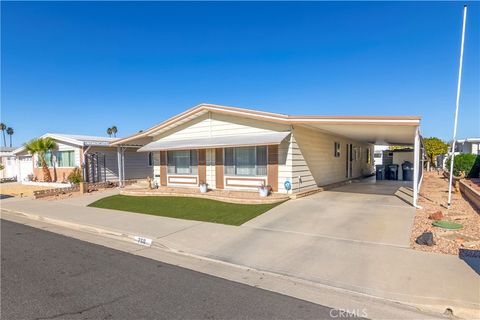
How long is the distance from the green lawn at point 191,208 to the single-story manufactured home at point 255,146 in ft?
6.31

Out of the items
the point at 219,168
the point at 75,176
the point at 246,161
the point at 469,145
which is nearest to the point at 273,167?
the point at 246,161

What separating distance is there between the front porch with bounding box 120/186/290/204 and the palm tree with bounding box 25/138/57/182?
9526mm

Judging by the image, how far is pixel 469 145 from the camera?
30.0 m

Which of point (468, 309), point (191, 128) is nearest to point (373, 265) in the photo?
point (468, 309)

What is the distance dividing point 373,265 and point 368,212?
409 centimetres

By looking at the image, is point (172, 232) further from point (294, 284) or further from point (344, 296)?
point (344, 296)

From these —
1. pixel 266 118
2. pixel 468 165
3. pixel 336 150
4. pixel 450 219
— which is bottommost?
pixel 450 219

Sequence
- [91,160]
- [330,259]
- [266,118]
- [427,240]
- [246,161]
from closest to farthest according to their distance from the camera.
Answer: [330,259], [427,240], [266,118], [246,161], [91,160]

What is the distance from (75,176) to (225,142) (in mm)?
12106

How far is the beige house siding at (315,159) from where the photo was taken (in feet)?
39.3

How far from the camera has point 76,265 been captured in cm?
550

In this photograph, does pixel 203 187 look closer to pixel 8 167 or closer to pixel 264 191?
pixel 264 191

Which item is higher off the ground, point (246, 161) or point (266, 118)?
point (266, 118)

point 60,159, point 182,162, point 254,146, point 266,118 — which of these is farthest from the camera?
point 60,159
